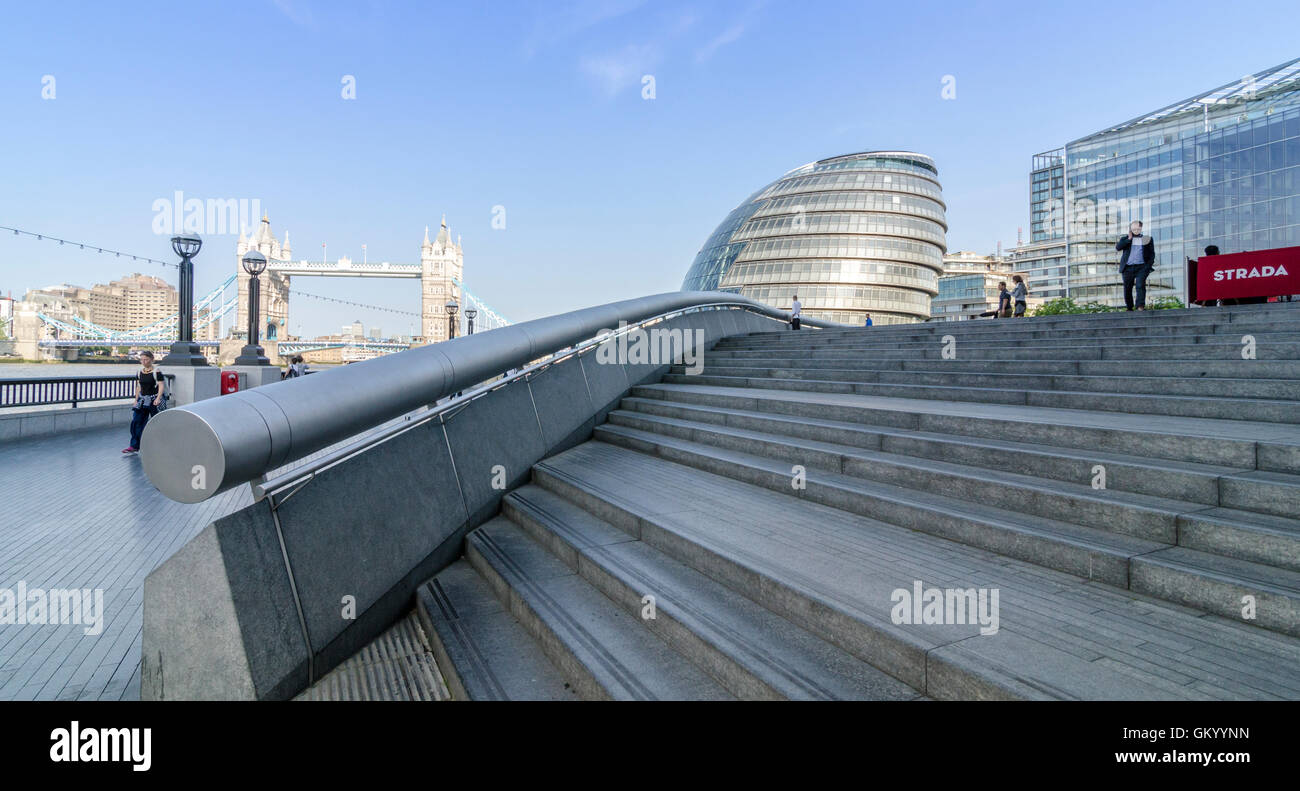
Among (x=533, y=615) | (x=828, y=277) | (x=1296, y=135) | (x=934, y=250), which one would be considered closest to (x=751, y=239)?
(x=828, y=277)

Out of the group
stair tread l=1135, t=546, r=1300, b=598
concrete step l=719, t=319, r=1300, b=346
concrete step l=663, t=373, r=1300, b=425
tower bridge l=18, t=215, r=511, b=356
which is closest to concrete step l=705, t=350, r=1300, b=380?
concrete step l=663, t=373, r=1300, b=425

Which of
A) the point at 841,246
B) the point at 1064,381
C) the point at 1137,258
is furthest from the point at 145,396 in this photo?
the point at 841,246

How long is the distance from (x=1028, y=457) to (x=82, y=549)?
672 centimetres

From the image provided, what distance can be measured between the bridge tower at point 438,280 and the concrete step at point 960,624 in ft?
217

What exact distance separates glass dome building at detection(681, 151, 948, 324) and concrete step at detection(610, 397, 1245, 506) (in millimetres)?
43452

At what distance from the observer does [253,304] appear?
1622cm

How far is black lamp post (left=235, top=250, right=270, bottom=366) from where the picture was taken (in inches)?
615

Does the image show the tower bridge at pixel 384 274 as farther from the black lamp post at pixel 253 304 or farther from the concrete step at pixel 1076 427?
the concrete step at pixel 1076 427

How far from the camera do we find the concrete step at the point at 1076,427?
347cm

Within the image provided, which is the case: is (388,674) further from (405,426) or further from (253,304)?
(253,304)

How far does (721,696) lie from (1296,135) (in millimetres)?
70249

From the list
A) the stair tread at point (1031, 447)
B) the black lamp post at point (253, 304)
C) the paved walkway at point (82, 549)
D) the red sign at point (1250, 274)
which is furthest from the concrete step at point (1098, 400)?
the black lamp post at point (253, 304)
